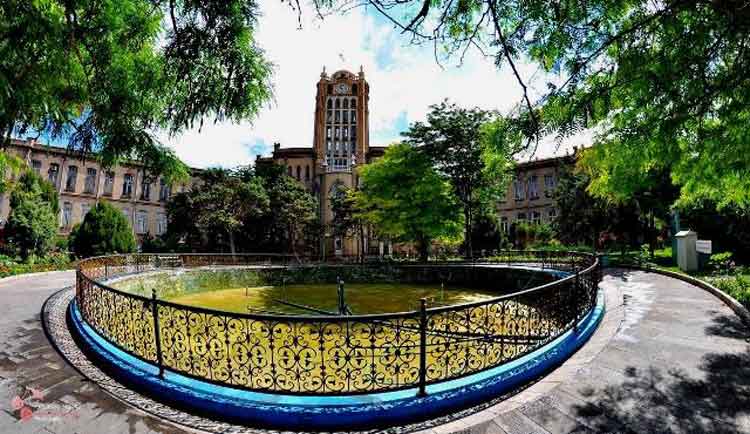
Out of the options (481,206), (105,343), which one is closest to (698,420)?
(105,343)

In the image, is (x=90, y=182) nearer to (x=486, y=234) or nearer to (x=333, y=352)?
(x=486, y=234)

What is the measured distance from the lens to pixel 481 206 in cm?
2594

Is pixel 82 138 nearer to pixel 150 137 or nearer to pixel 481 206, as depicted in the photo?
pixel 150 137

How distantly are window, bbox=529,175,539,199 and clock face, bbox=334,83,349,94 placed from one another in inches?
998

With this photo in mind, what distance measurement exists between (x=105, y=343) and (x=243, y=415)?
13.1 feet

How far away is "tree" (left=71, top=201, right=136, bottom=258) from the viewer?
2442 centimetres

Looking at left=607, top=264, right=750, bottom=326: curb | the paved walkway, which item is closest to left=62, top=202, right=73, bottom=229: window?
the paved walkway

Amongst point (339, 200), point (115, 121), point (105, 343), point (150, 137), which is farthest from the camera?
point (339, 200)

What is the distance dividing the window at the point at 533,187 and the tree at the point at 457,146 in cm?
2131

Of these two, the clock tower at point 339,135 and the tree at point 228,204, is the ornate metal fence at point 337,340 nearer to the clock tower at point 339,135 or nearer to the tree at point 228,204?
the tree at point 228,204

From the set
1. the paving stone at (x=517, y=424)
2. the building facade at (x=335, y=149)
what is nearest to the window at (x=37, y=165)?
the building facade at (x=335, y=149)

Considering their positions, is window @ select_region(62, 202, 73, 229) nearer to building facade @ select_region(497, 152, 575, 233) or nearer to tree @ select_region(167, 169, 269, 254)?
tree @ select_region(167, 169, 269, 254)

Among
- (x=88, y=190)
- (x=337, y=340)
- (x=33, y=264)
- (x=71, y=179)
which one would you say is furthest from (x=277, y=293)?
(x=71, y=179)

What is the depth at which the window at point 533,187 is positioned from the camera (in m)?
43.7
